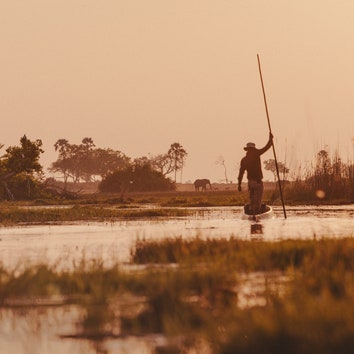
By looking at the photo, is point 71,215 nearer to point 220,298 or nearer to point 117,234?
point 117,234

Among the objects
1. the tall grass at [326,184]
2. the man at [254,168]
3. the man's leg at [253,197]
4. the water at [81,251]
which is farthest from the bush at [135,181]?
the man at [254,168]

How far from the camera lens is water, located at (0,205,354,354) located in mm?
8211

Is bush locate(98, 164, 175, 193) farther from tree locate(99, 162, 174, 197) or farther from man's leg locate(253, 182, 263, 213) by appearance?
man's leg locate(253, 182, 263, 213)

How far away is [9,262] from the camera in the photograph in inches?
600

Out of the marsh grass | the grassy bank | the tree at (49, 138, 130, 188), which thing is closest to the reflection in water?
the grassy bank

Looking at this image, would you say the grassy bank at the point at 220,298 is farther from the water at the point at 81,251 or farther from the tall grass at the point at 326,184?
the tall grass at the point at 326,184

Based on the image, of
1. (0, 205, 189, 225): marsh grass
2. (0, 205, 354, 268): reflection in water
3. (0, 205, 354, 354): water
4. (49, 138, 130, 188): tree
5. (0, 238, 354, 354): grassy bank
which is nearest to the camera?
(0, 238, 354, 354): grassy bank

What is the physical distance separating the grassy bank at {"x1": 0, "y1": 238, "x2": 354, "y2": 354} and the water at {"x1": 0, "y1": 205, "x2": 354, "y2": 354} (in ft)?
0.62

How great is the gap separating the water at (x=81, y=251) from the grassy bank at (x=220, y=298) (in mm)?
190

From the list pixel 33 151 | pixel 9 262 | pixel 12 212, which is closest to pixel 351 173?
pixel 12 212

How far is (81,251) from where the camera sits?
57.4ft

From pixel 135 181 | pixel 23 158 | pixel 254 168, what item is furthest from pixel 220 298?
pixel 135 181

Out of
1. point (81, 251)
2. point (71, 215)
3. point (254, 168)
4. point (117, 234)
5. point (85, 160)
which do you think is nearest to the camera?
point (81, 251)

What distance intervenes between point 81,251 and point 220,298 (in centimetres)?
790
